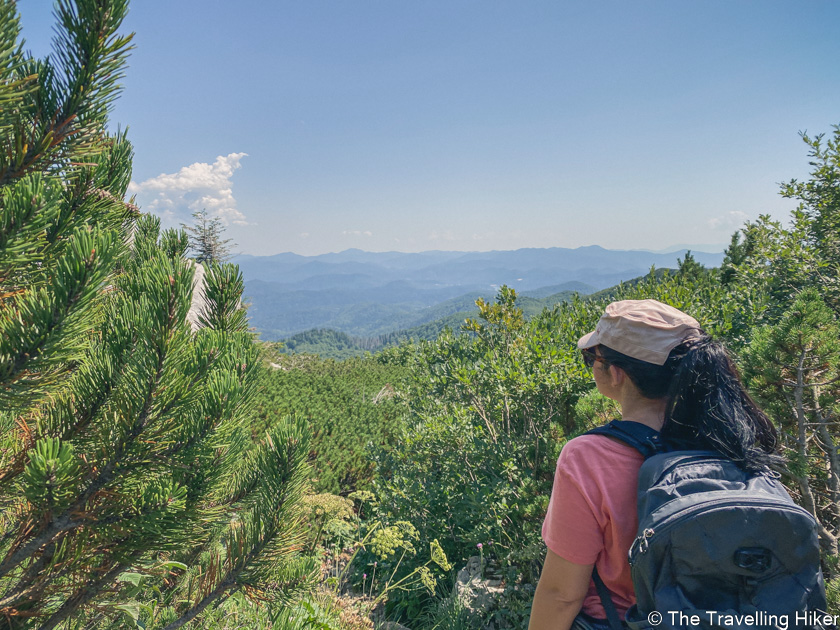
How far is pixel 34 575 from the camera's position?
4.38 feet

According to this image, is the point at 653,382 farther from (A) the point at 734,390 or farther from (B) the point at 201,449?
(B) the point at 201,449

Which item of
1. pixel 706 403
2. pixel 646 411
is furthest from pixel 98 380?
pixel 706 403

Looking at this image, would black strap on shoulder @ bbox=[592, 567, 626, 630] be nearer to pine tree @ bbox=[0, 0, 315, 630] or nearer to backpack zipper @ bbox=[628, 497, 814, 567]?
backpack zipper @ bbox=[628, 497, 814, 567]

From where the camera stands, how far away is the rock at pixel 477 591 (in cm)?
350

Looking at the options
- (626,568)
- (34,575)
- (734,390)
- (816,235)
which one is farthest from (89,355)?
(816,235)

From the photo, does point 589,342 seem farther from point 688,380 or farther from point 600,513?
point 600,513

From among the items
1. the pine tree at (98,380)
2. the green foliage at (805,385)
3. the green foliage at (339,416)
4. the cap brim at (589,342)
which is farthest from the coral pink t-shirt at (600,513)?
the green foliage at (339,416)

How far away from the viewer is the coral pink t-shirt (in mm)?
1249

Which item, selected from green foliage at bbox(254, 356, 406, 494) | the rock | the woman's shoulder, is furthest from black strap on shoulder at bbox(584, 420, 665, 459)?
the rock

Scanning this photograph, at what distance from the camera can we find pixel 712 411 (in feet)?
4.24

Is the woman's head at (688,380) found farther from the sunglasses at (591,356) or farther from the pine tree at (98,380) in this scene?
the pine tree at (98,380)

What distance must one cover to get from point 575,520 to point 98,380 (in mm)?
1459

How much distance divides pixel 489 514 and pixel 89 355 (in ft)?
11.6

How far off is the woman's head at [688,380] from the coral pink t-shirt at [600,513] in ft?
0.71
